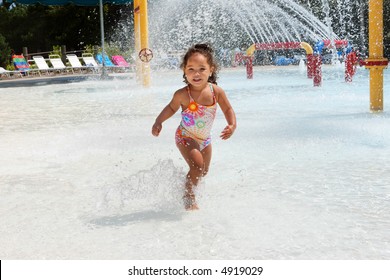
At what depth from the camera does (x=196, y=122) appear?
3791mm

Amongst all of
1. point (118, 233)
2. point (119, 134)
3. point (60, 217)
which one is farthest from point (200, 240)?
point (119, 134)

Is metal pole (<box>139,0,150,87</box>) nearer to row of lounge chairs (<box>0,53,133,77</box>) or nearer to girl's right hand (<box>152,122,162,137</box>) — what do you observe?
row of lounge chairs (<box>0,53,133,77</box>)

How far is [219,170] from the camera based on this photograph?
4.90 meters

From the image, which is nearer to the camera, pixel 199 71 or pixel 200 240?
pixel 200 240

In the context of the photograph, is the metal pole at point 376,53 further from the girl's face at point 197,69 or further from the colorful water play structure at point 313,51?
the girl's face at point 197,69

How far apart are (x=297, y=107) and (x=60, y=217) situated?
602 centimetres

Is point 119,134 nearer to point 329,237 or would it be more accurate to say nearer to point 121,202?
point 121,202

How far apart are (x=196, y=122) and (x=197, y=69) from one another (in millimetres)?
314

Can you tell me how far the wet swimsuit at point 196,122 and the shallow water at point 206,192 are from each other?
31 centimetres

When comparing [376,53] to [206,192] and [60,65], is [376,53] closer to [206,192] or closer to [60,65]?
[206,192]

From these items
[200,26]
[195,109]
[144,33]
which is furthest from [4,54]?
[195,109]

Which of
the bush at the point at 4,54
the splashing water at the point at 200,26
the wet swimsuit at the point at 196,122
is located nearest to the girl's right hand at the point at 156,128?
the wet swimsuit at the point at 196,122

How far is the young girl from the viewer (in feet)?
12.2

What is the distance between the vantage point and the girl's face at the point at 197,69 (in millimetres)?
3695
